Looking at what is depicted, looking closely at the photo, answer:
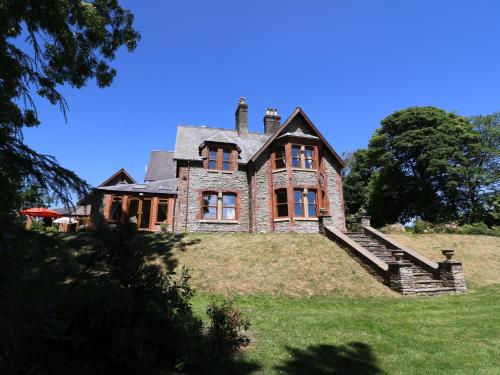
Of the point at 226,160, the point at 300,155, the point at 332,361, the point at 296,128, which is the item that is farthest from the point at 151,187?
the point at 332,361

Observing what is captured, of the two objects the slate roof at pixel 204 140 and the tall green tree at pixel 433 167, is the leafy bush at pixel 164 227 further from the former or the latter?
the tall green tree at pixel 433 167

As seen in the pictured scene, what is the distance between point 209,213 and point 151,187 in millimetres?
4942

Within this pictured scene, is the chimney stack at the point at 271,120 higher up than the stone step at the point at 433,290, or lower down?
higher up

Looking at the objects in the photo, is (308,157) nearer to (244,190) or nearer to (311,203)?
(311,203)

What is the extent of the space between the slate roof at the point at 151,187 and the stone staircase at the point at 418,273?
41.6 feet

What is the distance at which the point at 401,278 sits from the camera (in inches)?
490

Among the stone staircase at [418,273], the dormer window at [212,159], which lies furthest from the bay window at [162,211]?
the stone staircase at [418,273]

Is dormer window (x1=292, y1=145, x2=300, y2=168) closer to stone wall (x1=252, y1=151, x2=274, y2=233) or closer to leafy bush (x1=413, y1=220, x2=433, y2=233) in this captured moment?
stone wall (x1=252, y1=151, x2=274, y2=233)

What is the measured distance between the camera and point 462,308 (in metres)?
10.4

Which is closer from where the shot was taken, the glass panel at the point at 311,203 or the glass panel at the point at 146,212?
the glass panel at the point at 311,203

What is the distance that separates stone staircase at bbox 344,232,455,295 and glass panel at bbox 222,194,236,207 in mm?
8307

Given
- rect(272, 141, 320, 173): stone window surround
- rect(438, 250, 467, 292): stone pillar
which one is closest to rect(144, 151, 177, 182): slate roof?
rect(272, 141, 320, 173): stone window surround

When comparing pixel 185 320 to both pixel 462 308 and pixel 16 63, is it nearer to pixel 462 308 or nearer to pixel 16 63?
pixel 16 63

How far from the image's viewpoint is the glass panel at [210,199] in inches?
892
